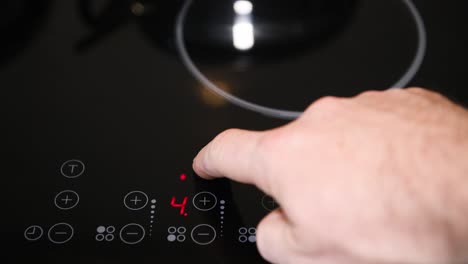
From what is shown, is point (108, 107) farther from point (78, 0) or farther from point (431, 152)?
point (431, 152)

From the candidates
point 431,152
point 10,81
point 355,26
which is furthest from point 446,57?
point 10,81

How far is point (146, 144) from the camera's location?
0.60 metres

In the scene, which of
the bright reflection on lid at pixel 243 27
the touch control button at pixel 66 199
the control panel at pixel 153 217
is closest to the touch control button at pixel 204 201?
the control panel at pixel 153 217

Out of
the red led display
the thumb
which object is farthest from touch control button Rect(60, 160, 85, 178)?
the thumb

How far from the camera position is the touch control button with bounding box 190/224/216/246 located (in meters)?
0.52

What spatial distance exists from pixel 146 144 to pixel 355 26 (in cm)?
33

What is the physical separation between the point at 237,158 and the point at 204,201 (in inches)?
3.7

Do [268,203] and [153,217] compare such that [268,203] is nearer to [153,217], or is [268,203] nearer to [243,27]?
[153,217]

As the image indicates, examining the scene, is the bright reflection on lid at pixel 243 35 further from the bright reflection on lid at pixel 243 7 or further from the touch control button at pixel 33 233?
the touch control button at pixel 33 233

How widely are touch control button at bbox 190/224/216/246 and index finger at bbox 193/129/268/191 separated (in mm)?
53

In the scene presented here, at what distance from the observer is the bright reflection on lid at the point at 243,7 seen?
2.45 feet

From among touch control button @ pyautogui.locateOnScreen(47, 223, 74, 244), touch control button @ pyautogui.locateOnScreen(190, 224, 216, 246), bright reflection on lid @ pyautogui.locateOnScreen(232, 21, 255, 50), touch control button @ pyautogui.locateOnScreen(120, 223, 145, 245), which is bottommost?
touch control button @ pyautogui.locateOnScreen(190, 224, 216, 246)

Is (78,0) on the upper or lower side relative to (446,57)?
upper

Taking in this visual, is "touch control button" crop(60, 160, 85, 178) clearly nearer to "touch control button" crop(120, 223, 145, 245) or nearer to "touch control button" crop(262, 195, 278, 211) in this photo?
"touch control button" crop(120, 223, 145, 245)
